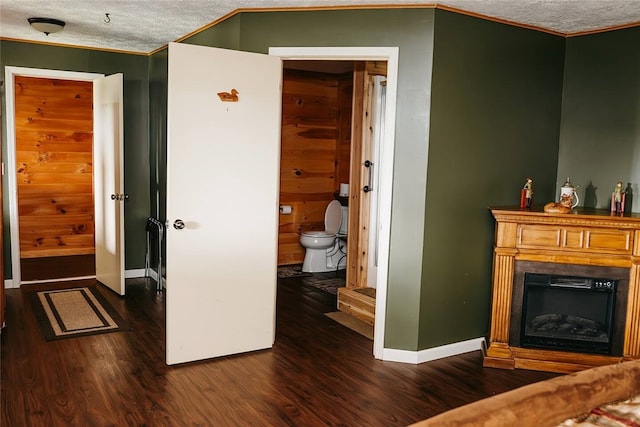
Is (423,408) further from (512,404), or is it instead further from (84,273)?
(84,273)

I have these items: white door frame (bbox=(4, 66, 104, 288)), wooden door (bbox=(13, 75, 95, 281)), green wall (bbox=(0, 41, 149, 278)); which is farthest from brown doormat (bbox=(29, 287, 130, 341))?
wooden door (bbox=(13, 75, 95, 281))

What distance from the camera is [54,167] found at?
695cm

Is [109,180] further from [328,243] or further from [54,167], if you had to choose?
[328,243]

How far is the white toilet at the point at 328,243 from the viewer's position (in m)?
6.43

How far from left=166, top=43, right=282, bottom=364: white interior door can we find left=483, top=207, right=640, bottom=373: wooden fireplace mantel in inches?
61.0

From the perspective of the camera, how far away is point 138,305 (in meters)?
4.93

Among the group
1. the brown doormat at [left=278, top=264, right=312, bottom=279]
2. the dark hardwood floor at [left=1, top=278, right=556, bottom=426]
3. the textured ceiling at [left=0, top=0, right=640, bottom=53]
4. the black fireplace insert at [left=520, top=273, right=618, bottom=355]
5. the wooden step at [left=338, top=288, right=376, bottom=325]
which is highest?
the textured ceiling at [left=0, top=0, right=640, bottom=53]

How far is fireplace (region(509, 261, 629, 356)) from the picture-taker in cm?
368

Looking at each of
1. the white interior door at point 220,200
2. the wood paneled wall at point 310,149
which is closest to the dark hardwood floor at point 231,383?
the white interior door at point 220,200

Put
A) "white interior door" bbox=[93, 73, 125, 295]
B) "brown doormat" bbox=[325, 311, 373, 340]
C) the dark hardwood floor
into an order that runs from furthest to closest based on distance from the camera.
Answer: "white interior door" bbox=[93, 73, 125, 295], "brown doormat" bbox=[325, 311, 373, 340], the dark hardwood floor

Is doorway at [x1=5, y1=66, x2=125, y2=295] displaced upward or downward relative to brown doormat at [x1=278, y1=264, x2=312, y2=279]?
upward

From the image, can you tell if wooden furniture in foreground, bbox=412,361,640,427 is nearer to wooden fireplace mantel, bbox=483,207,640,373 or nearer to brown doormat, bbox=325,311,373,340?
wooden fireplace mantel, bbox=483,207,640,373

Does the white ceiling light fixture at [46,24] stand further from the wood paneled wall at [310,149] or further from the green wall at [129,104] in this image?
the wood paneled wall at [310,149]

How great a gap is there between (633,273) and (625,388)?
203 cm
